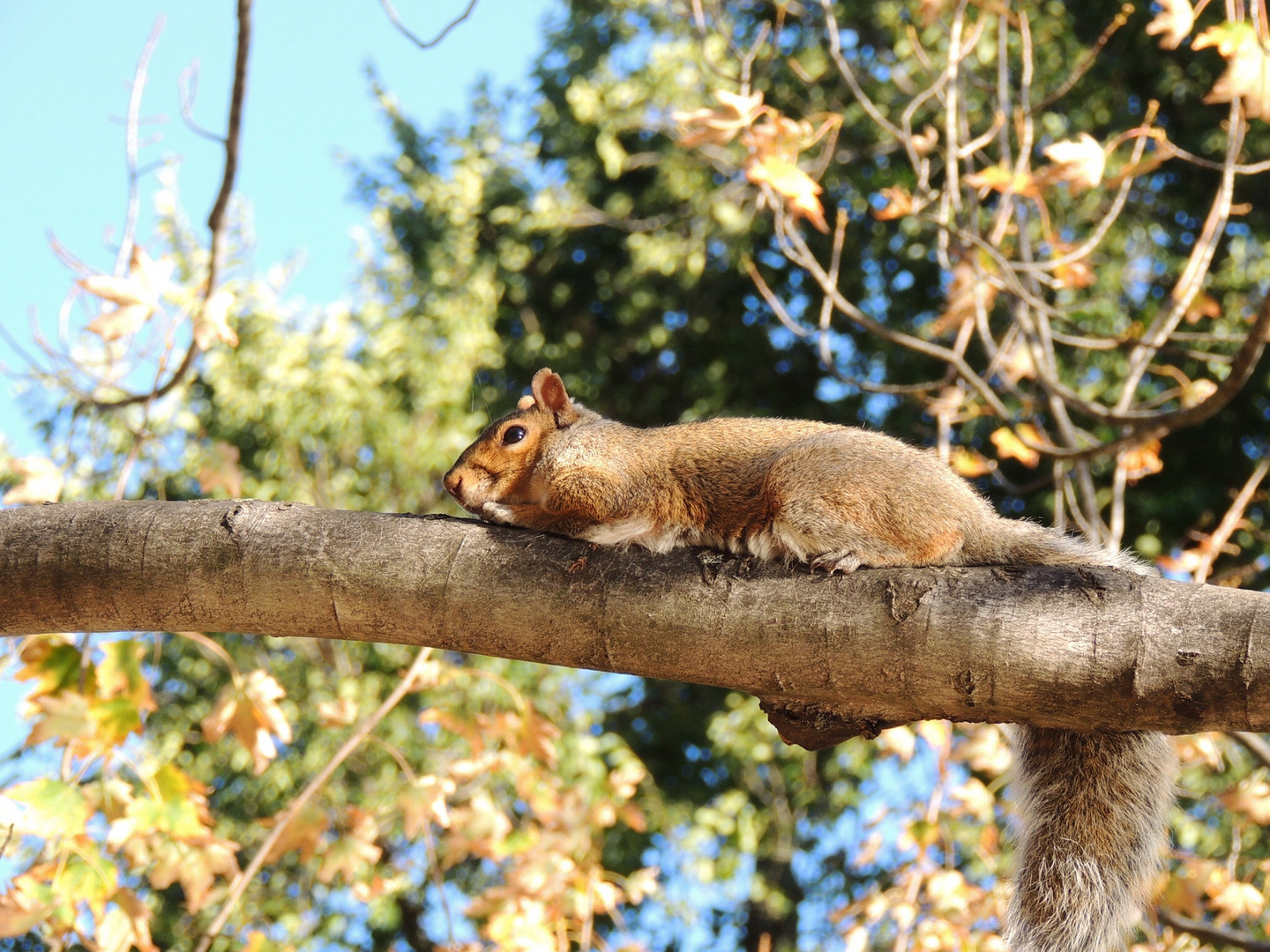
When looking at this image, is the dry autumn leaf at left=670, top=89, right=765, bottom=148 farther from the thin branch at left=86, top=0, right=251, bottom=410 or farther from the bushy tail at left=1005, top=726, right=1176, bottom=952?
the bushy tail at left=1005, top=726, right=1176, bottom=952

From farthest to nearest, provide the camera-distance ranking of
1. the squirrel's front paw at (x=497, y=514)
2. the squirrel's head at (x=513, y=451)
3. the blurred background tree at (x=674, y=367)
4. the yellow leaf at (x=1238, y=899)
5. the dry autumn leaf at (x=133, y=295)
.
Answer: the blurred background tree at (x=674, y=367) < the yellow leaf at (x=1238, y=899) < the squirrel's head at (x=513, y=451) < the dry autumn leaf at (x=133, y=295) < the squirrel's front paw at (x=497, y=514)

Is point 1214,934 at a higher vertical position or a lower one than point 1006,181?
lower

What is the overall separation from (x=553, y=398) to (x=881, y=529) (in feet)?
3.49

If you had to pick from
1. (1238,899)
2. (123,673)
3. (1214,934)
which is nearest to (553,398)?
(123,673)

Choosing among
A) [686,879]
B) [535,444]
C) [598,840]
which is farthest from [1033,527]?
[686,879]

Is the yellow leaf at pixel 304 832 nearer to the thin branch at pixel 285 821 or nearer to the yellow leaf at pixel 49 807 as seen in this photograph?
the thin branch at pixel 285 821

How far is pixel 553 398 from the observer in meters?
2.93

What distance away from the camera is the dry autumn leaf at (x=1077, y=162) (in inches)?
122

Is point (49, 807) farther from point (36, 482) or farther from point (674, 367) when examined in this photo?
point (674, 367)

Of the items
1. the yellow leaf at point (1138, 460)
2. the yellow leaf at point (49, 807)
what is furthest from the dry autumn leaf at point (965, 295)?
the yellow leaf at point (49, 807)

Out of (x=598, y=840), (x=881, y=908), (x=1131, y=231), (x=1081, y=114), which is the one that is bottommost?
(x=598, y=840)

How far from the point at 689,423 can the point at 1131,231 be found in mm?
6067

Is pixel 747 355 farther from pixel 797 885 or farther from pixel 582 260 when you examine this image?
pixel 797 885

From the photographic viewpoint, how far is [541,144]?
32.2 ft
